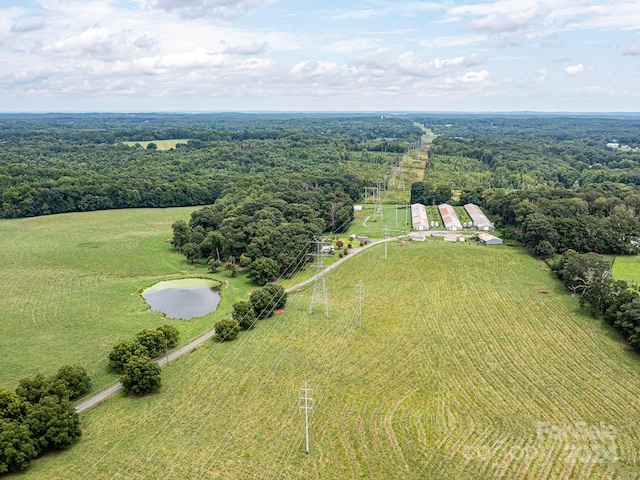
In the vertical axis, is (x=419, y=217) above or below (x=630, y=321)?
below

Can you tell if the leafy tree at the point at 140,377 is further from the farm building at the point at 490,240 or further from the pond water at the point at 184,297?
the farm building at the point at 490,240

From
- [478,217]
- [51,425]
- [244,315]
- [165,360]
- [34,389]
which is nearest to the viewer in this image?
[51,425]

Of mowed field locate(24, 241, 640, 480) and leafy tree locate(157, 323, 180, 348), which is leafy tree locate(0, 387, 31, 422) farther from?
leafy tree locate(157, 323, 180, 348)

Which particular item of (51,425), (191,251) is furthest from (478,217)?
(51,425)

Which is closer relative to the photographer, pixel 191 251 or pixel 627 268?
pixel 627 268

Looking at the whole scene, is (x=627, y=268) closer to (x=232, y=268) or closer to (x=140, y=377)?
(x=232, y=268)

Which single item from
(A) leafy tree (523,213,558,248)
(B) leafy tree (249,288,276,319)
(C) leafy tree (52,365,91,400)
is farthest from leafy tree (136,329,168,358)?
(A) leafy tree (523,213,558,248)
